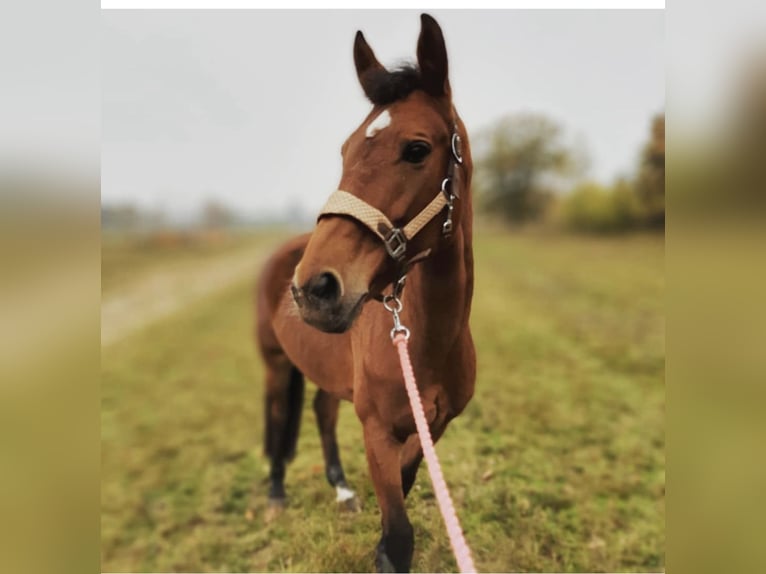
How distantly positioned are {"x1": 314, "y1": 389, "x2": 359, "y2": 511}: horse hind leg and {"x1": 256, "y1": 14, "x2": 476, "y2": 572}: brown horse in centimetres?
52

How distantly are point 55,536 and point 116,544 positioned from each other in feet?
10.2

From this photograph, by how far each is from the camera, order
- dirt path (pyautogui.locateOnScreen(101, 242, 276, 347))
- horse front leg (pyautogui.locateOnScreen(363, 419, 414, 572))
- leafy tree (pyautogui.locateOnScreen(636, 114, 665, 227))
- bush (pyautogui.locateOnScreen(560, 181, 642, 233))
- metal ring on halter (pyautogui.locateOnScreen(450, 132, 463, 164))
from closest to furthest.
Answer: metal ring on halter (pyautogui.locateOnScreen(450, 132, 463, 164)) < horse front leg (pyautogui.locateOnScreen(363, 419, 414, 572)) < leafy tree (pyautogui.locateOnScreen(636, 114, 665, 227)) < dirt path (pyautogui.locateOnScreen(101, 242, 276, 347)) < bush (pyautogui.locateOnScreen(560, 181, 642, 233))

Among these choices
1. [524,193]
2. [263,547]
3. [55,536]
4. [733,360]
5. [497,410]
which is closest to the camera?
[733,360]

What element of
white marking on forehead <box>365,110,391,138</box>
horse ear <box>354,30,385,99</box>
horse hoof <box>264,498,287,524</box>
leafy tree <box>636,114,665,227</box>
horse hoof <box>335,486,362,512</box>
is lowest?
horse hoof <box>264,498,287,524</box>

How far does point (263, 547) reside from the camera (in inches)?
117

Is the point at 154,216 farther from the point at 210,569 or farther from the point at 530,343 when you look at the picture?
the point at 210,569

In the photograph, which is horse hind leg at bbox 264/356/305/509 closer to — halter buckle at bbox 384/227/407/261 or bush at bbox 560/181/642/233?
halter buckle at bbox 384/227/407/261

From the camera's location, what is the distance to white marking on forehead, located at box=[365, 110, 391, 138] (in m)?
1.57

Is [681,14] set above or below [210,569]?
above

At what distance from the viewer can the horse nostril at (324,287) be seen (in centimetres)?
142

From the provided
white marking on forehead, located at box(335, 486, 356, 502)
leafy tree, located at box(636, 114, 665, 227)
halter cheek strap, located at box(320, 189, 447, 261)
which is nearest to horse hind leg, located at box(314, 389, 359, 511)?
white marking on forehead, located at box(335, 486, 356, 502)

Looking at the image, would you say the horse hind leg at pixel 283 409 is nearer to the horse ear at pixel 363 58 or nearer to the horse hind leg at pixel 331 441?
the horse hind leg at pixel 331 441

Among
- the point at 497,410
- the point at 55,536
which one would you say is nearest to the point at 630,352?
the point at 497,410

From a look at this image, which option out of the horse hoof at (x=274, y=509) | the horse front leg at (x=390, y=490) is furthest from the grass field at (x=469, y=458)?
the horse front leg at (x=390, y=490)
